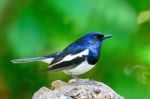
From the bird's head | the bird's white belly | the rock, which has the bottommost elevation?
the rock

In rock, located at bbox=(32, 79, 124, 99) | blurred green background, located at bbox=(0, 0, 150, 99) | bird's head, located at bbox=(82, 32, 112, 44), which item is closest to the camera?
rock, located at bbox=(32, 79, 124, 99)

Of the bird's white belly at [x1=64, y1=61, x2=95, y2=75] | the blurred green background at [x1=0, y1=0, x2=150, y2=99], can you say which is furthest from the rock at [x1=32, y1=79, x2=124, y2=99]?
the blurred green background at [x1=0, y1=0, x2=150, y2=99]

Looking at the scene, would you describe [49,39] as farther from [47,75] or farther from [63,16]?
[47,75]

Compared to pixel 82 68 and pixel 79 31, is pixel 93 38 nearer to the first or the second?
pixel 82 68

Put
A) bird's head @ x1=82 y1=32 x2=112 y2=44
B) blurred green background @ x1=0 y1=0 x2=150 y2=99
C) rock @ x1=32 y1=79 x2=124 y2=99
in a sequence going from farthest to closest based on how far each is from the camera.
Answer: blurred green background @ x1=0 y1=0 x2=150 y2=99
bird's head @ x1=82 y1=32 x2=112 y2=44
rock @ x1=32 y1=79 x2=124 y2=99

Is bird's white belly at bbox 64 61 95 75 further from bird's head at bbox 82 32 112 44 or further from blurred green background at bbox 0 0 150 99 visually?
blurred green background at bbox 0 0 150 99

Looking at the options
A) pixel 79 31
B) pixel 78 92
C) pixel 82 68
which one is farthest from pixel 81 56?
pixel 79 31

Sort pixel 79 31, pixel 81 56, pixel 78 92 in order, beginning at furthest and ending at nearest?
pixel 79 31, pixel 81 56, pixel 78 92
